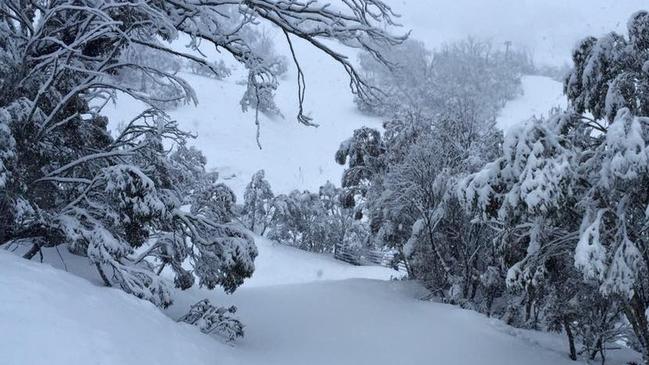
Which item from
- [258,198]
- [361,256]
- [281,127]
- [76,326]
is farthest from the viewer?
[281,127]

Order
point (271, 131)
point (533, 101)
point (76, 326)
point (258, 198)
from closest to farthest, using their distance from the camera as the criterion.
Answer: point (76, 326)
point (258, 198)
point (271, 131)
point (533, 101)

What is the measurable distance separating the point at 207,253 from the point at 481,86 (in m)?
39.2

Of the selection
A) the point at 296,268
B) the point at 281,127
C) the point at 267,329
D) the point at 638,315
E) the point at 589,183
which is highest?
the point at 281,127

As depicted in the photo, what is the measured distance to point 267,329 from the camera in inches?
342

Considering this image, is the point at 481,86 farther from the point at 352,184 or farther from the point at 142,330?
the point at 142,330

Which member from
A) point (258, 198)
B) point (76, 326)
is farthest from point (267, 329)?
point (258, 198)

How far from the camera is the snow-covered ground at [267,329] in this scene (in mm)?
3350

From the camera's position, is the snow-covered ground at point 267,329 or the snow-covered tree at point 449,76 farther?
the snow-covered tree at point 449,76

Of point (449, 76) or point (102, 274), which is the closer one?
point (102, 274)

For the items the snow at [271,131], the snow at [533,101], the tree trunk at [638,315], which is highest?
the snow at [533,101]

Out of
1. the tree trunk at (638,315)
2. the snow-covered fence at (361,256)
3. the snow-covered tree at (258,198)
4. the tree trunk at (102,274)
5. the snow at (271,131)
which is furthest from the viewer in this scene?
the snow at (271,131)

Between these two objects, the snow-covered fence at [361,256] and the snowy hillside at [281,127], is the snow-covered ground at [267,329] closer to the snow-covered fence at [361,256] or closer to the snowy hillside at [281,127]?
the snow-covered fence at [361,256]

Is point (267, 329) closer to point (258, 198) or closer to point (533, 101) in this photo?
point (258, 198)

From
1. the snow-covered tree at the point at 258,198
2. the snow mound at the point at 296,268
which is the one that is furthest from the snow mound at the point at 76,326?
the snow-covered tree at the point at 258,198
